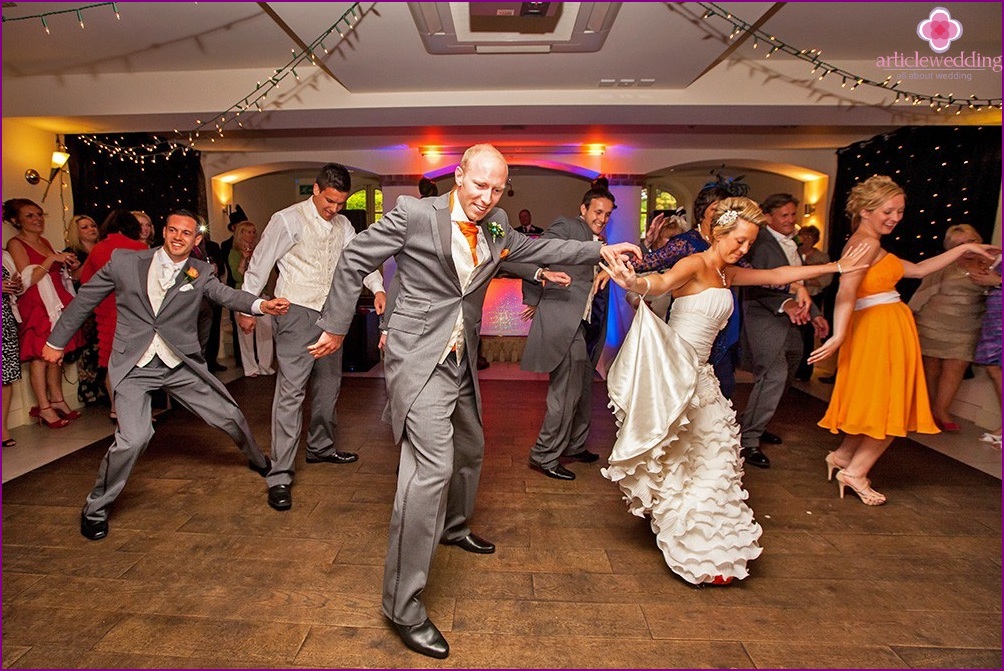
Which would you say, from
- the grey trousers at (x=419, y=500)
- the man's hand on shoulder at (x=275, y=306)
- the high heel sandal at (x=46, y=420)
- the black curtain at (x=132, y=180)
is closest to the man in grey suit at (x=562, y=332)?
the man's hand on shoulder at (x=275, y=306)

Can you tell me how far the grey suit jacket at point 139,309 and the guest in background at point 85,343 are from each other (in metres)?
2.55

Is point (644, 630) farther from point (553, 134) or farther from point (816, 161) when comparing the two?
point (816, 161)

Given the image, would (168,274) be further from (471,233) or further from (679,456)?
(679,456)

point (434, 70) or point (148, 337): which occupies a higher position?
point (434, 70)

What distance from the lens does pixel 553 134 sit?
7.54m

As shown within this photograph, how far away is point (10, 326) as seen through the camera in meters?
4.21

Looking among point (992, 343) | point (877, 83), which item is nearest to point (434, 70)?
point (877, 83)

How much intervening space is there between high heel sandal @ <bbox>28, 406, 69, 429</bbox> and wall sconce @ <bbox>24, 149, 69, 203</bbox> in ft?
7.27

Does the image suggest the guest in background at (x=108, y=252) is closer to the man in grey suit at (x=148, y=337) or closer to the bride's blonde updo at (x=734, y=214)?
the man in grey suit at (x=148, y=337)

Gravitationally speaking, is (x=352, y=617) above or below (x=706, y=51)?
below

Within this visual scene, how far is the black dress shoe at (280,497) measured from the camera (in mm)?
3129

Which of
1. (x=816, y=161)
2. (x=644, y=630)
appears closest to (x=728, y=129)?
(x=816, y=161)

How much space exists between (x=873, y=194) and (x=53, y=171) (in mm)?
7120

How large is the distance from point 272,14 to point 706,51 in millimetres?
Answer: 3073
